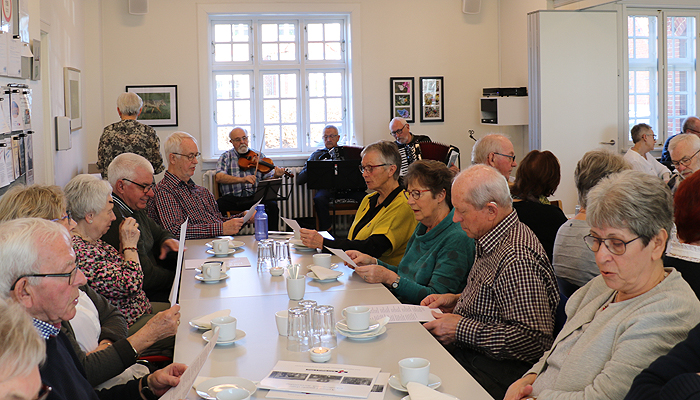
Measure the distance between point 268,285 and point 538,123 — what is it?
5265 millimetres

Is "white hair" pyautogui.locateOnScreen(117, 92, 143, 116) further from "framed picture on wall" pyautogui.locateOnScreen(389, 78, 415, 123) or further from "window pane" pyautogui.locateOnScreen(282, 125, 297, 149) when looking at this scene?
"framed picture on wall" pyautogui.locateOnScreen(389, 78, 415, 123)

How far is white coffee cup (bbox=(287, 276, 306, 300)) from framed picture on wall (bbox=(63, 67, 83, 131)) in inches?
182

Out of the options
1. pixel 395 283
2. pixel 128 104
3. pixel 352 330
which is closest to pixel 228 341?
pixel 352 330

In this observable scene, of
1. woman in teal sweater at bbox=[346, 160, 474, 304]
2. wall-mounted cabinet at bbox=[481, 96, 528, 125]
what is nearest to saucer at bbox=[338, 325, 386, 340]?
woman in teal sweater at bbox=[346, 160, 474, 304]

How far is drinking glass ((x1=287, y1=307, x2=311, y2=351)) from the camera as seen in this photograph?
210 cm

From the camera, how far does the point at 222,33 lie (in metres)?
8.52

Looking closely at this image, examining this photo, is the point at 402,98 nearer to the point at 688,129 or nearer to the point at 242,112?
the point at 242,112

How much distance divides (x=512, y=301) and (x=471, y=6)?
705cm

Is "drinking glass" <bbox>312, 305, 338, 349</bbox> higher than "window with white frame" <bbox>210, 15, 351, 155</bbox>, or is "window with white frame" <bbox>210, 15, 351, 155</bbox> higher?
"window with white frame" <bbox>210, 15, 351, 155</bbox>

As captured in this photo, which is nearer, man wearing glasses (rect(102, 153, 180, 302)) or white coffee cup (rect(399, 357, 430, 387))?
white coffee cup (rect(399, 357, 430, 387))

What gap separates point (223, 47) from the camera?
8.54 metres

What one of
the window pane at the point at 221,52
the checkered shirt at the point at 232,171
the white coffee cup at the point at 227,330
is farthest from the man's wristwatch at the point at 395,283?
the window pane at the point at 221,52

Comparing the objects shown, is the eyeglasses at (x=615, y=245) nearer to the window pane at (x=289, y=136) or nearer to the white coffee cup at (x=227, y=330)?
the white coffee cup at (x=227, y=330)

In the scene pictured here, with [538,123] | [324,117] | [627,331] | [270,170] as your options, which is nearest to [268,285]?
[627,331]
